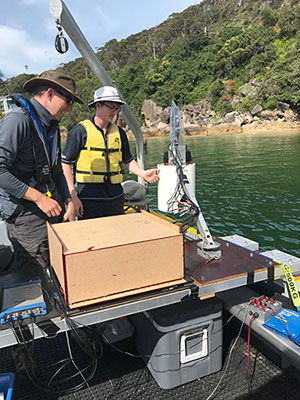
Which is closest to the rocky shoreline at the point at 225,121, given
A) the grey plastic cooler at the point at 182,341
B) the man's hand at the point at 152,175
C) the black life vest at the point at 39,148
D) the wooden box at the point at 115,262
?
the man's hand at the point at 152,175

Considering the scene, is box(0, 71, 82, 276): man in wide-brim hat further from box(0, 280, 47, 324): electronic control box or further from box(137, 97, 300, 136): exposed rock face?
box(137, 97, 300, 136): exposed rock face

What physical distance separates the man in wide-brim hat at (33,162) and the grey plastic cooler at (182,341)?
0.96m

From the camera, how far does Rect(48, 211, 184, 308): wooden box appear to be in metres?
1.54

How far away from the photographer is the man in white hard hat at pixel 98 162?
9.61 ft

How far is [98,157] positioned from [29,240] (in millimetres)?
1131

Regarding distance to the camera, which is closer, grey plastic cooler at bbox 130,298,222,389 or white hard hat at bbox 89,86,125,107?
grey plastic cooler at bbox 130,298,222,389

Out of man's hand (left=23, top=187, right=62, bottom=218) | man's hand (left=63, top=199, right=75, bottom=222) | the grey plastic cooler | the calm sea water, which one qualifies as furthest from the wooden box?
the calm sea water

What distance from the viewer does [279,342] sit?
6.52ft

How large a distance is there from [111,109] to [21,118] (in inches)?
42.5

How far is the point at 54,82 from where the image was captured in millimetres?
2045

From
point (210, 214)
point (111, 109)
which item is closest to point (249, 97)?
point (210, 214)

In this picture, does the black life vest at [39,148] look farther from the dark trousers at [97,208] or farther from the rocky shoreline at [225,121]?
the rocky shoreline at [225,121]

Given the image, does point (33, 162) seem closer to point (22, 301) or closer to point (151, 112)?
point (22, 301)

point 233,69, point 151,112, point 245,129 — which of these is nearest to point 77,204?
point 245,129
